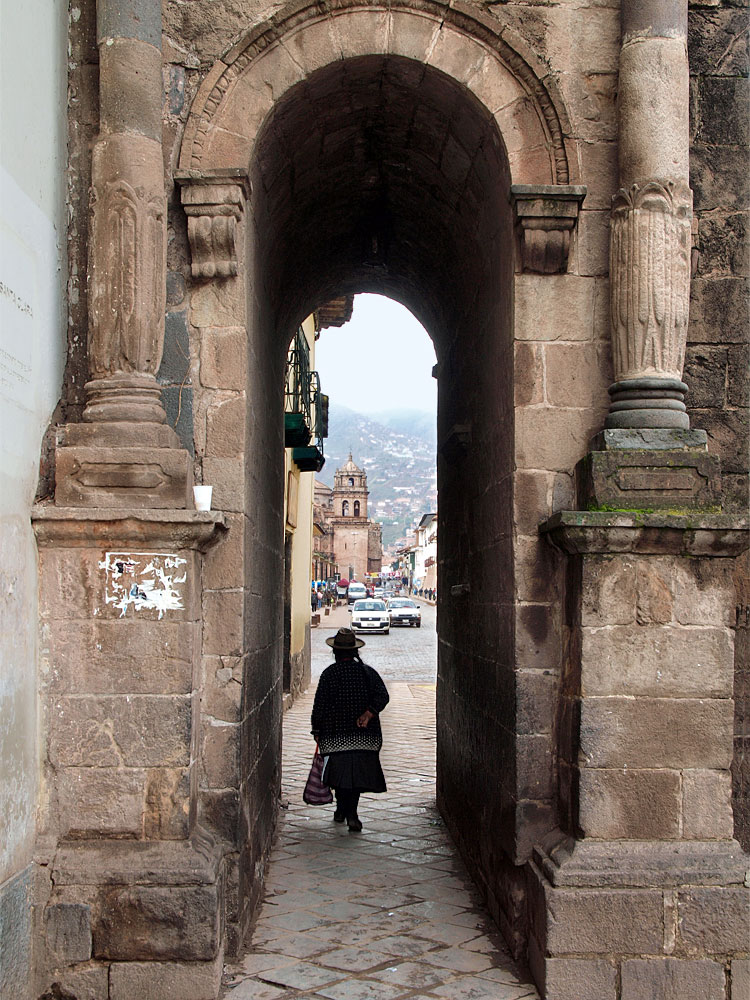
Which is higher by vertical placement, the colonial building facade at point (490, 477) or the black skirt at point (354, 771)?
the colonial building facade at point (490, 477)

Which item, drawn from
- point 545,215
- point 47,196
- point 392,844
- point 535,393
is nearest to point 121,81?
point 47,196

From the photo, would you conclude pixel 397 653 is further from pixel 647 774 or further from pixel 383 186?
pixel 647 774

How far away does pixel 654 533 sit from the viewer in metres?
4.15

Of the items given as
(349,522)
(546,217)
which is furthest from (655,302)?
(349,522)

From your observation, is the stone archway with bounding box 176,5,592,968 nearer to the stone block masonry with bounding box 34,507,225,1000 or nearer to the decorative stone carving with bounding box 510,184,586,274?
the decorative stone carving with bounding box 510,184,586,274

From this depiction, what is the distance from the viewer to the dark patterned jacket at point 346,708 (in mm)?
7301

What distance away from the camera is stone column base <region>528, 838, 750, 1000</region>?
4004mm

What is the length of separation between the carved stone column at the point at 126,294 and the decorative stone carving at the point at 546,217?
170 cm

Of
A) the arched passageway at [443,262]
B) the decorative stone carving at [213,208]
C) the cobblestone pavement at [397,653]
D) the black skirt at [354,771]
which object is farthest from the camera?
the cobblestone pavement at [397,653]

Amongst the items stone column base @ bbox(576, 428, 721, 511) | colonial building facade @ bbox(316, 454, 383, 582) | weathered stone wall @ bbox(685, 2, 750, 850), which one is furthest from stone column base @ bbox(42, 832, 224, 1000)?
colonial building facade @ bbox(316, 454, 383, 582)

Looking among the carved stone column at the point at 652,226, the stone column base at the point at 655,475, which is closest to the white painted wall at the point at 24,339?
the stone column base at the point at 655,475

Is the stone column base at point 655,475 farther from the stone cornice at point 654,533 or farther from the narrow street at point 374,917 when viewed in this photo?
the narrow street at point 374,917

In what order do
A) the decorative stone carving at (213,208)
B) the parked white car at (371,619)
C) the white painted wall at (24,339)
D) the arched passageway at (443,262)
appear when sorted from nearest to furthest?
the white painted wall at (24,339) < the decorative stone carving at (213,208) < the arched passageway at (443,262) < the parked white car at (371,619)

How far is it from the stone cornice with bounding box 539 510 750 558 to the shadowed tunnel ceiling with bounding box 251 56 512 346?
5.06 ft
